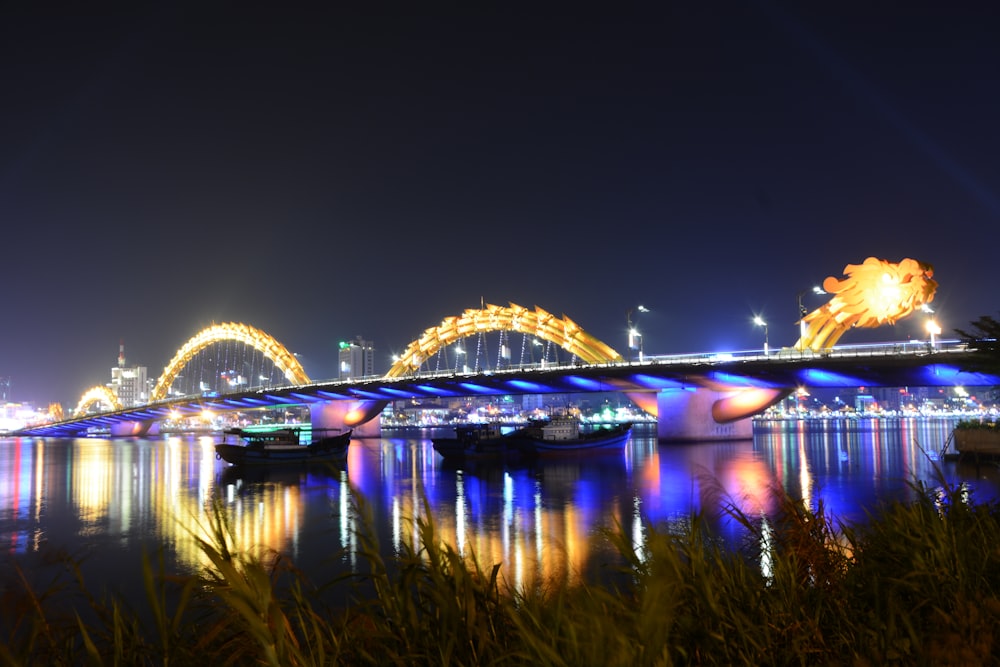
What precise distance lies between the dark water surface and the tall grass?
82 centimetres

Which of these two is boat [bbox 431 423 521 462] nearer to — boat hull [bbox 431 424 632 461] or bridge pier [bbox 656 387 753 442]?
boat hull [bbox 431 424 632 461]

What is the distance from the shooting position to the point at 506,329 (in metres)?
97.5

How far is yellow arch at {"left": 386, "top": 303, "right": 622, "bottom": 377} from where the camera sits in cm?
8700

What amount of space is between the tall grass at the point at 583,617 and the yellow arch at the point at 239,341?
10629 cm

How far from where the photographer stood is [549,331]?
298 feet

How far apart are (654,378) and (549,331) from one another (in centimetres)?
2555

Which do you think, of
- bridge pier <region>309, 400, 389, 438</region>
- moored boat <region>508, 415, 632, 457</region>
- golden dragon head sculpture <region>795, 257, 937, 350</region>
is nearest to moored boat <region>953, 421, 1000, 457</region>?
golden dragon head sculpture <region>795, 257, 937, 350</region>

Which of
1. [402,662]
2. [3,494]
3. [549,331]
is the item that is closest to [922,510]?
[402,662]

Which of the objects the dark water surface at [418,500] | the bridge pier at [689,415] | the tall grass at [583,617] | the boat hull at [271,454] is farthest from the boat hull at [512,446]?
the tall grass at [583,617]

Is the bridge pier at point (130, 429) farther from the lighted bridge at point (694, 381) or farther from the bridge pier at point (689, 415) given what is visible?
the bridge pier at point (689, 415)

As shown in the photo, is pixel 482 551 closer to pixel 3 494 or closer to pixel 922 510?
pixel 922 510

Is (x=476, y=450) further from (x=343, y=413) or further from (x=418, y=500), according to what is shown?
(x=343, y=413)

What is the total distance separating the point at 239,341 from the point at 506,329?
5783cm

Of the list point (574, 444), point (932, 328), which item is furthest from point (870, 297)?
point (574, 444)
